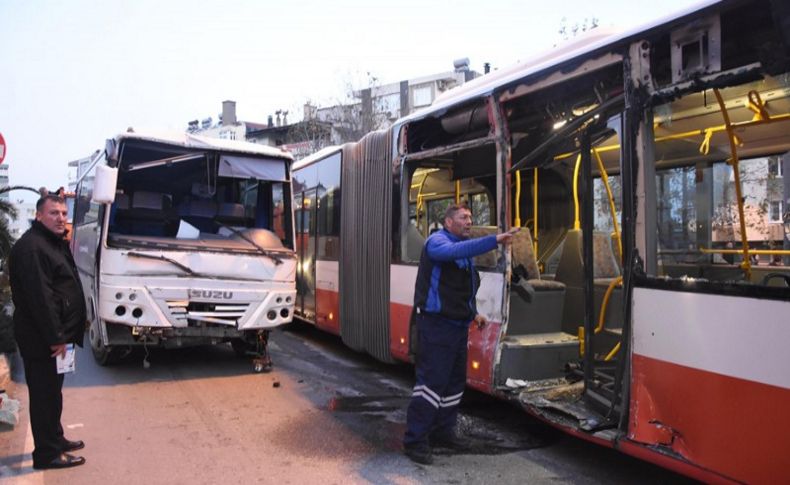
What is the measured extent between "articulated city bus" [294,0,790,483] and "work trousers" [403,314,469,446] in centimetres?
52

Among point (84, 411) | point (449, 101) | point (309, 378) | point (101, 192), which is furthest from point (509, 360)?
point (101, 192)

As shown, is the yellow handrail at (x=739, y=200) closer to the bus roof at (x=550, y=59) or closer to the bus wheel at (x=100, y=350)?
the bus roof at (x=550, y=59)

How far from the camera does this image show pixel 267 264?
Answer: 7.56 meters

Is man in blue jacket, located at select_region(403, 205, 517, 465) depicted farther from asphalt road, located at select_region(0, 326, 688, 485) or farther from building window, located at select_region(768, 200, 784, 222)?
building window, located at select_region(768, 200, 784, 222)

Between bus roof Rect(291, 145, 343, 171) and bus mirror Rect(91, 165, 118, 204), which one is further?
bus roof Rect(291, 145, 343, 171)

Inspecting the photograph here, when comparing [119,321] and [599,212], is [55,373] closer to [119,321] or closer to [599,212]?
[119,321]

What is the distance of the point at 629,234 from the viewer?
3924 mm

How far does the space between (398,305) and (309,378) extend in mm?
1758

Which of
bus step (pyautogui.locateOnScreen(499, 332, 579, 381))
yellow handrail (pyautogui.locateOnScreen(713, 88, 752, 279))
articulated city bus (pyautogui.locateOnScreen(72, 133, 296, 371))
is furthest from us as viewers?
articulated city bus (pyautogui.locateOnScreen(72, 133, 296, 371))

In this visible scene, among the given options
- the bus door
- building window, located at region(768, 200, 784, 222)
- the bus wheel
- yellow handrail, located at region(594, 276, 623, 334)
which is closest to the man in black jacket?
the bus wheel

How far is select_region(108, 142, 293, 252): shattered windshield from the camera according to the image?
7547 millimetres

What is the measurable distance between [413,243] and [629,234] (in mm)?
3105

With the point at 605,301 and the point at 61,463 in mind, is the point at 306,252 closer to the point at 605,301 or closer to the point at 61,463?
the point at 61,463

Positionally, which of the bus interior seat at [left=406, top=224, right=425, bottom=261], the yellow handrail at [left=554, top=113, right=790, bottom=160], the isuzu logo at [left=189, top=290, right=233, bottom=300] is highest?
the yellow handrail at [left=554, top=113, right=790, bottom=160]
